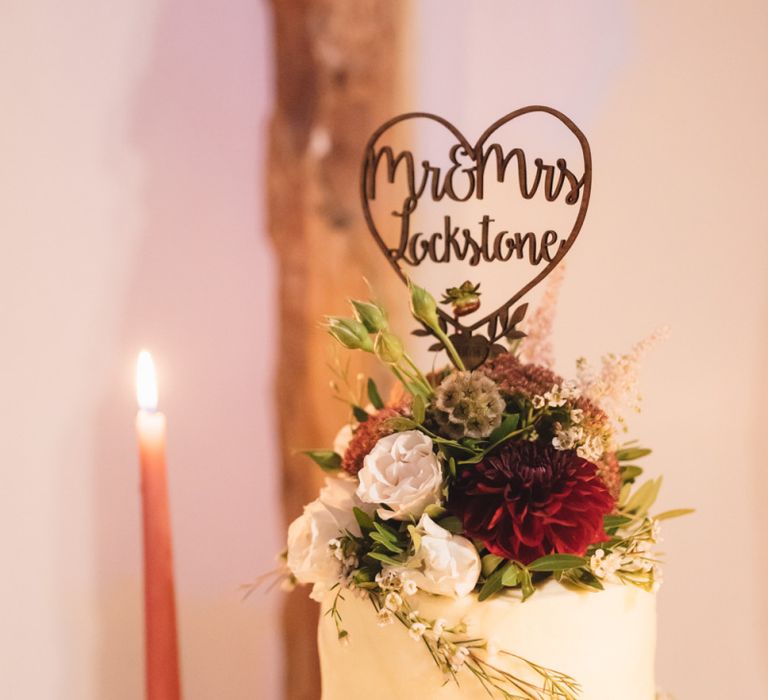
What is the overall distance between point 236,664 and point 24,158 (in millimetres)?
830

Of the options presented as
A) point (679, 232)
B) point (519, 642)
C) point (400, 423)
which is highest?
point (679, 232)

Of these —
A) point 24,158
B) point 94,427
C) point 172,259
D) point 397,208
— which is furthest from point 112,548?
point 397,208

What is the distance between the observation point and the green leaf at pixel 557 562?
29.3 inches

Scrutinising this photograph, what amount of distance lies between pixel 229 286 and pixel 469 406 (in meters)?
0.57

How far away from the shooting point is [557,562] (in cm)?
74

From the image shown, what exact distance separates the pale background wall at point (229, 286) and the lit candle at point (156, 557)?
37cm

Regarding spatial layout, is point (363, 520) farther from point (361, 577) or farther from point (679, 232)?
point (679, 232)

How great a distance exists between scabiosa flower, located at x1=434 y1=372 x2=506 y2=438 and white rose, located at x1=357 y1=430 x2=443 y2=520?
0.04 meters

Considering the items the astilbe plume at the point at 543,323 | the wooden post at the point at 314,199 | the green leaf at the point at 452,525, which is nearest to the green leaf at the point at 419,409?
the green leaf at the point at 452,525

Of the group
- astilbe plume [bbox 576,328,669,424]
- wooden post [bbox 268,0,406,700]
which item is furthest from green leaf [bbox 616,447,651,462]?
wooden post [bbox 268,0,406,700]

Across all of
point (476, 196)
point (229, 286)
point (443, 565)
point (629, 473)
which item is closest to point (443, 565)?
point (443, 565)

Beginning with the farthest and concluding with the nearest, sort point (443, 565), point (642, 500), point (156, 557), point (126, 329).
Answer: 1. point (126, 329)
2. point (642, 500)
3. point (156, 557)
4. point (443, 565)

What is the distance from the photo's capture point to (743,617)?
1.20m

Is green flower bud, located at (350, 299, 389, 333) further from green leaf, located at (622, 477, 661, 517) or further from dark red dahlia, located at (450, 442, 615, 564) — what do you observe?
green leaf, located at (622, 477, 661, 517)
